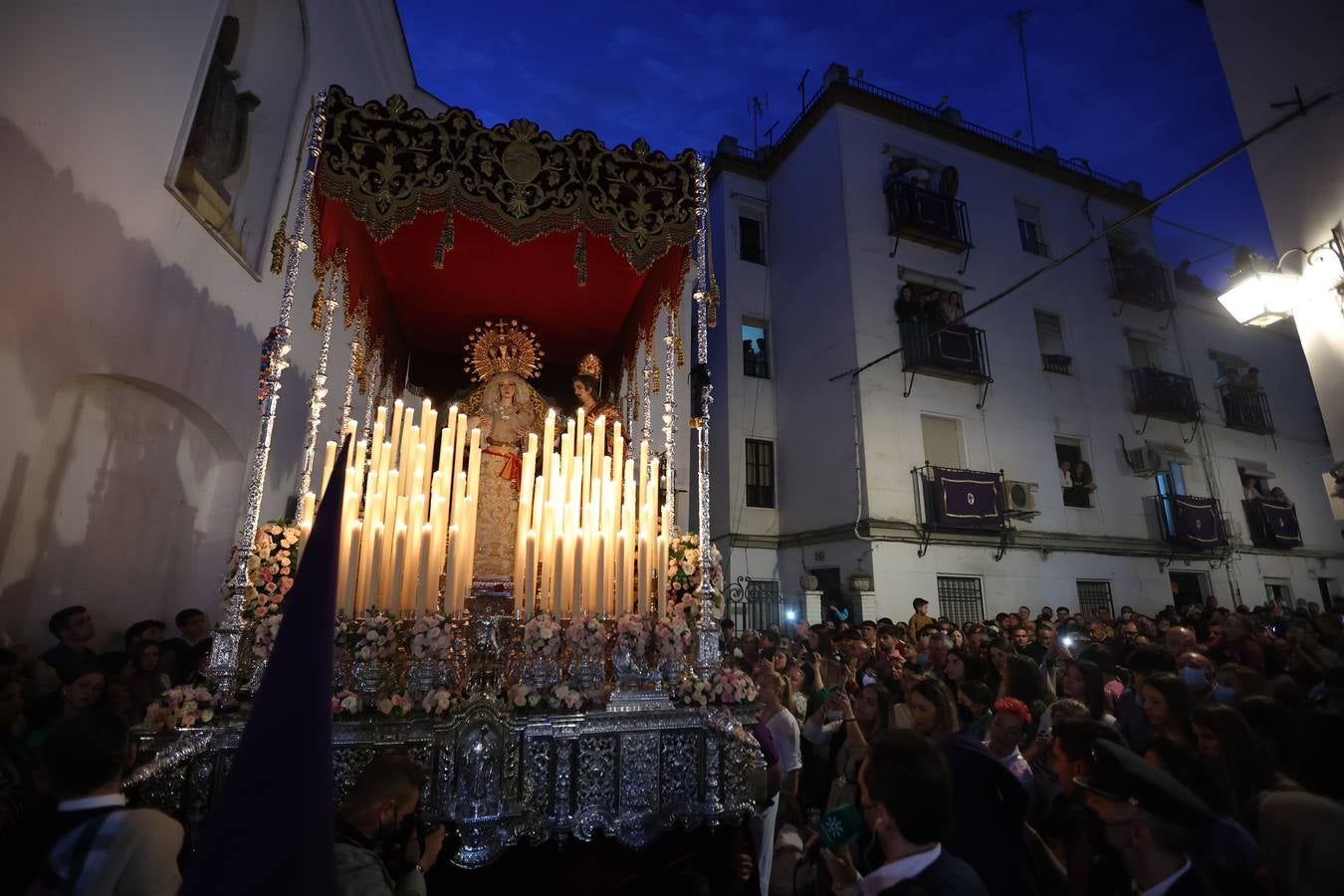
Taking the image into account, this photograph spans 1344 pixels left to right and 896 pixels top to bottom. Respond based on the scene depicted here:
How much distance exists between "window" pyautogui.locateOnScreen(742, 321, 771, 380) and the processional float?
913 cm

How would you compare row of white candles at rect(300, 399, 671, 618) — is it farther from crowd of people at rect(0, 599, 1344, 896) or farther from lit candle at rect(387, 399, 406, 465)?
crowd of people at rect(0, 599, 1344, 896)

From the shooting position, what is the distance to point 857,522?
12273mm

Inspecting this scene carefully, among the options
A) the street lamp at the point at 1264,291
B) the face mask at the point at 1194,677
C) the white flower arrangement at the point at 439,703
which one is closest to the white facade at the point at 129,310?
the white flower arrangement at the point at 439,703

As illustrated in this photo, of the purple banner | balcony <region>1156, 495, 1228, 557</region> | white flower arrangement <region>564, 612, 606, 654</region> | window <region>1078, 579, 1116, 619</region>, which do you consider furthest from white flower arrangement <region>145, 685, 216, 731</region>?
the purple banner

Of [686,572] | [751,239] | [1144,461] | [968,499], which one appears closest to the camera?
[686,572]

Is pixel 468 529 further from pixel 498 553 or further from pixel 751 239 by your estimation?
pixel 751 239

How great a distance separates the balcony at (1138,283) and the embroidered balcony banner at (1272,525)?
18.9 feet

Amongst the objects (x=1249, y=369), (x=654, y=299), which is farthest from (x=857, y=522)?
(x=1249, y=369)

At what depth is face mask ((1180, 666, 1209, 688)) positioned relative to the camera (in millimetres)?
4607

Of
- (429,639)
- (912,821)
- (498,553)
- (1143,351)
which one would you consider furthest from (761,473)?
(912,821)

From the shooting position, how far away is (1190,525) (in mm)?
15055

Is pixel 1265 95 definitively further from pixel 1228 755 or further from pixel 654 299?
pixel 1228 755

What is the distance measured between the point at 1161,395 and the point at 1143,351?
186 centimetres

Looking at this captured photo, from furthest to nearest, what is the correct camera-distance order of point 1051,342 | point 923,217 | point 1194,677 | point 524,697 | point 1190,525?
point 1051,342
point 1190,525
point 923,217
point 1194,677
point 524,697
